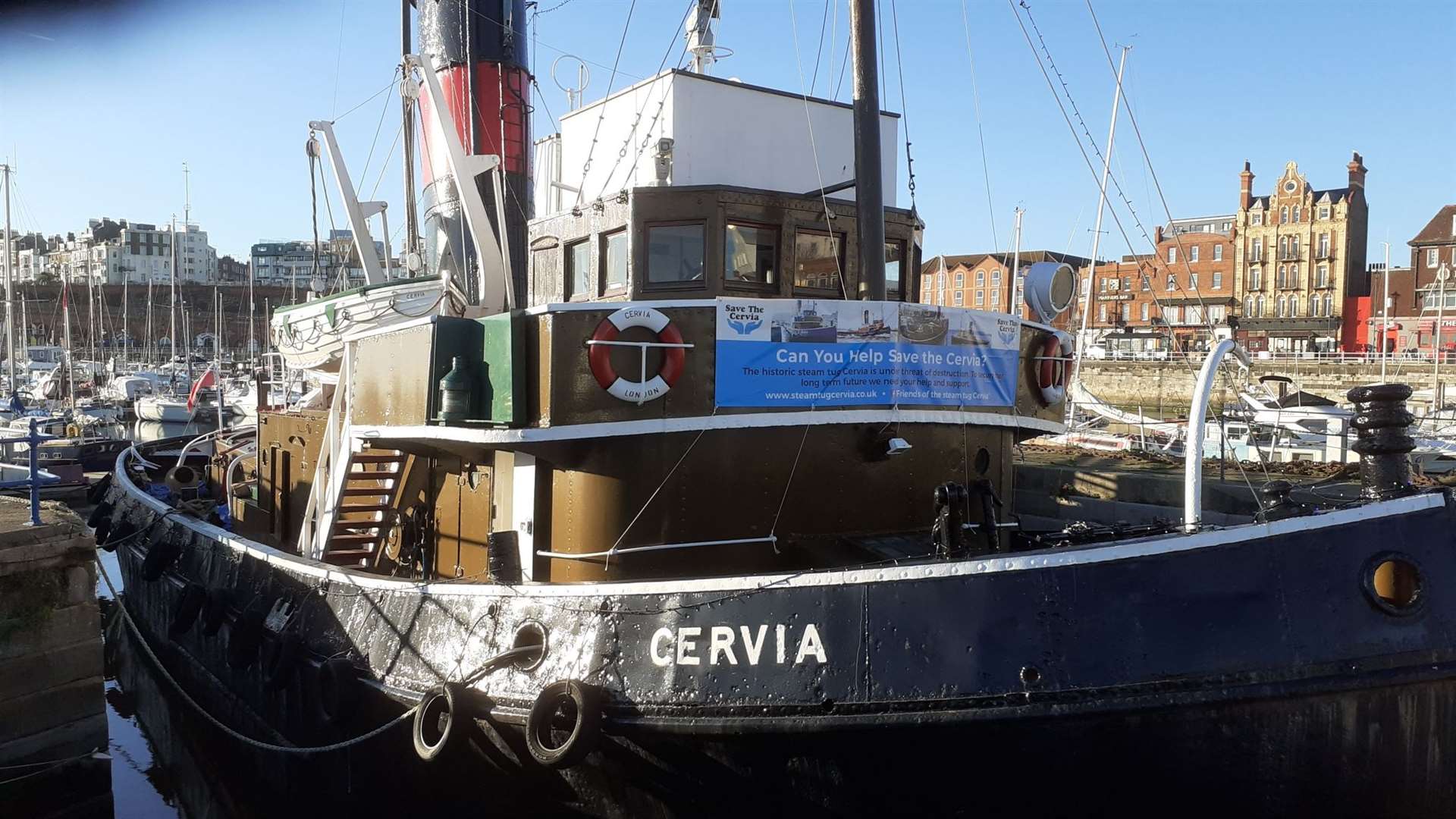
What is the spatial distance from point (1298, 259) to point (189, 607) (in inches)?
2505

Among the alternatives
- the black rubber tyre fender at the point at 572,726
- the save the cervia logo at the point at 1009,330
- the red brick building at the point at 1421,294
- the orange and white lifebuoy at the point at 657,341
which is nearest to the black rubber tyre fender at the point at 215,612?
the black rubber tyre fender at the point at 572,726

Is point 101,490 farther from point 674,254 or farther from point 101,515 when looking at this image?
point 674,254

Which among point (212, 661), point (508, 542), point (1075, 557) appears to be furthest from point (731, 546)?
point (212, 661)

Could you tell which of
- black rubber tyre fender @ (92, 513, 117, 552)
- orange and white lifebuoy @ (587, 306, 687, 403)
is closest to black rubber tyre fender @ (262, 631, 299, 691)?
orange and white lifebuoy @ (587, 306, 687, 403)

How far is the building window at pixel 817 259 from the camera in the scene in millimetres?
7508

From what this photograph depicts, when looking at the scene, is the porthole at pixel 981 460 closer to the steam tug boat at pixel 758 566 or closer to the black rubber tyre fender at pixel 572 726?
the steam tug boat at pixel 758 566

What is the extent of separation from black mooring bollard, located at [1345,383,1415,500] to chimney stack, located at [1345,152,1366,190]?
210 feet

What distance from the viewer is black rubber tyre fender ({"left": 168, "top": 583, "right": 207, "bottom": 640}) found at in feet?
34.4

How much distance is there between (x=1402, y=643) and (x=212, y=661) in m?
10.3

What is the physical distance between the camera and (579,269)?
8133 mm

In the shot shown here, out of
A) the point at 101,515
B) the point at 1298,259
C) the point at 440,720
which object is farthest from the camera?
the point at 1298,259

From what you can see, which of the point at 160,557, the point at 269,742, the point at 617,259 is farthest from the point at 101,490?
the point at 617,259

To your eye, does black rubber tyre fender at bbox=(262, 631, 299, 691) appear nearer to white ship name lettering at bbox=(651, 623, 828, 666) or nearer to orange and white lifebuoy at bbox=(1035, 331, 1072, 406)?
white ship name lettering at bbox=(651, 623, 828, 666)

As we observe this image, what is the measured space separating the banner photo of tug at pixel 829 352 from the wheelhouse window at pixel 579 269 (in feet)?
6.11
